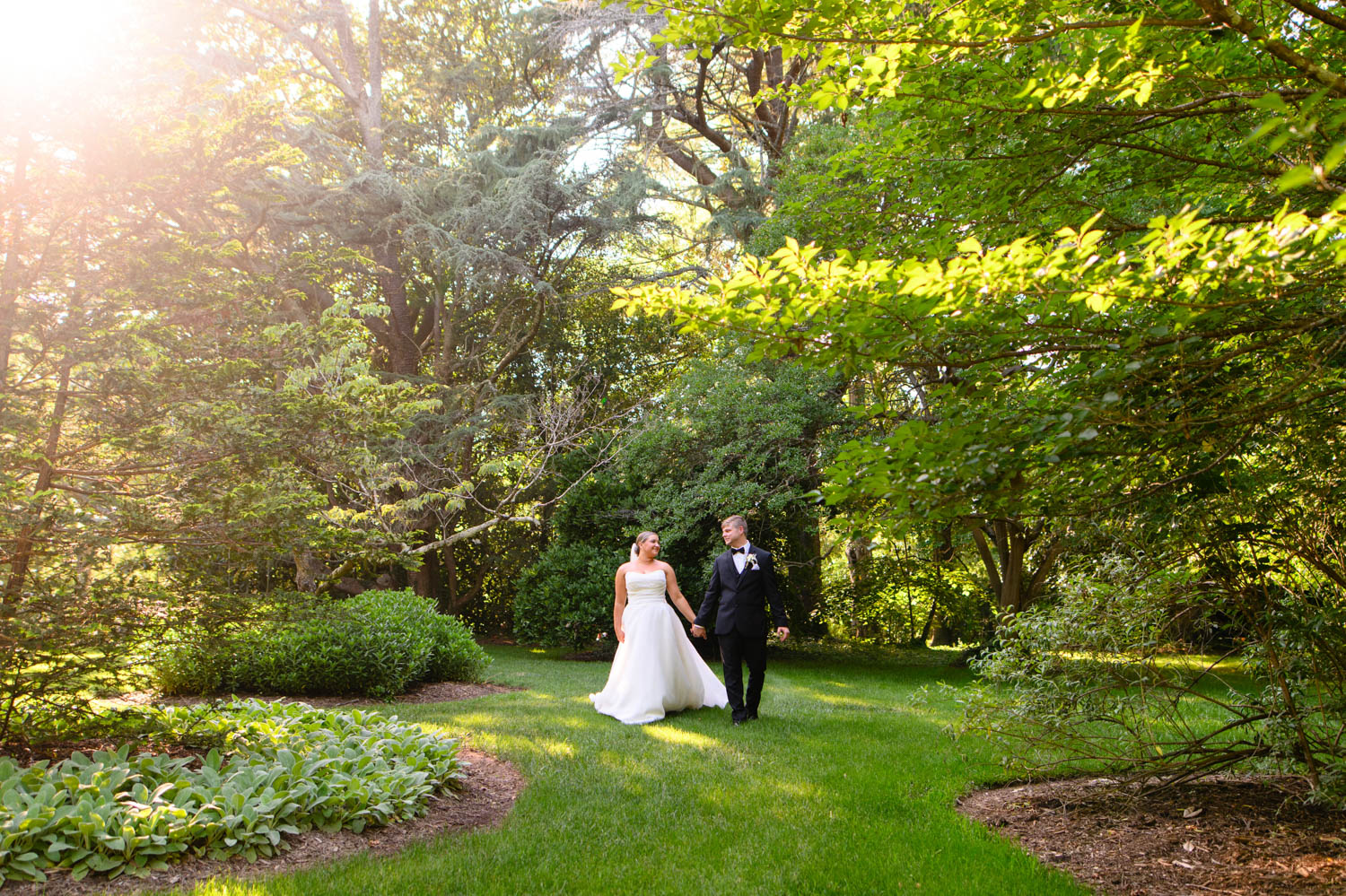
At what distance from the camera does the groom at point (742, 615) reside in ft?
24.4

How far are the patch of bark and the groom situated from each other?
2.49m

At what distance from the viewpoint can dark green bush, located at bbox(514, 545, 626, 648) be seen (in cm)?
1532

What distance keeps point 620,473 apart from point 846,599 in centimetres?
590

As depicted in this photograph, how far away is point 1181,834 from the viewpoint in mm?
4055

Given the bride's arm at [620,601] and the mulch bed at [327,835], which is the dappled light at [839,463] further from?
the bride's arm at [620,601]

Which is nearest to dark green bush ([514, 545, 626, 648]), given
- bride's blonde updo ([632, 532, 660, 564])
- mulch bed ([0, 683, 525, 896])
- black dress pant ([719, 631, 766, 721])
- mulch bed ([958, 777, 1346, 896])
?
bride's blonde updo ([632, 532, 660, 564])

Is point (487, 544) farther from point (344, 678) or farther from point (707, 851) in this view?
point (707, 851)

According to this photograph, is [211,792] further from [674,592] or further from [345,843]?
[674,592]

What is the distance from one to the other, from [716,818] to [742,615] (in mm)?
2904

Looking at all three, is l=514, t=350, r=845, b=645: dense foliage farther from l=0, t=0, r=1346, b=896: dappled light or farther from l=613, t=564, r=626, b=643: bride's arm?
l=0, t=0, r=1346, b=896: dappled light

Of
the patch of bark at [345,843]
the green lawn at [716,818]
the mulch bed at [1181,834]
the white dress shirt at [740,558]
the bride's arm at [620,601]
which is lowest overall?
the patch of bark at [345,843]

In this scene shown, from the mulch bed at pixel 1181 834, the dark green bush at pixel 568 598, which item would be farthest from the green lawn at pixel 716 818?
the dark green bush at pixel 568 598

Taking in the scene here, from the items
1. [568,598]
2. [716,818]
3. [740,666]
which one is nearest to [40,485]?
[716,818]

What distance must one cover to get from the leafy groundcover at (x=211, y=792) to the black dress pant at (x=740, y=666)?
284 centimetres
